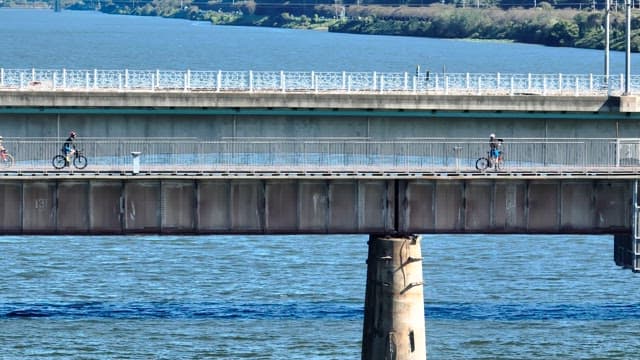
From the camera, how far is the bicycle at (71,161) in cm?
7012

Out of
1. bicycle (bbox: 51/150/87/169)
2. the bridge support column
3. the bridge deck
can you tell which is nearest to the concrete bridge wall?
bicycle (bbox: 51/150/87/169)

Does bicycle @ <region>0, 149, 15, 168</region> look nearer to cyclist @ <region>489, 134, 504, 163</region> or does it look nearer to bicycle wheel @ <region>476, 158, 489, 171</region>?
bicycle wheel @ <region>476, 158, 489, 171</region>

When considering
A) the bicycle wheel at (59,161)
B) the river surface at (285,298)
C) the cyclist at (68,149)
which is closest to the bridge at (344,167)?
the bicycle wheel at (59,161)

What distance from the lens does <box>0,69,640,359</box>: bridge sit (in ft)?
217

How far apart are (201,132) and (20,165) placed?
9387 millimetres

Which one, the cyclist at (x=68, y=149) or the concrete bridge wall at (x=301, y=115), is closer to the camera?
the cyclist at (x=68, y=149)

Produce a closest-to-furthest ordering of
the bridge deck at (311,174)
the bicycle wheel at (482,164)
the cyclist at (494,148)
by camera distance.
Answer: the bridge deck at (311,174) → the bicycle wheel at (482,164) → the cyclist at (494,148)

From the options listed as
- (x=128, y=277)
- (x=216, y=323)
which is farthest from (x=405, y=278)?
(x=128, y=277)

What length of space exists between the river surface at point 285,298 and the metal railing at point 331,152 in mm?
6180

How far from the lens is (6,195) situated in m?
66.1

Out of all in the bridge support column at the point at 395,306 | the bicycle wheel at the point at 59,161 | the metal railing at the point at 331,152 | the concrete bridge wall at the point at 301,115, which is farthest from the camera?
the concrete bridge wall at the point at 301,115

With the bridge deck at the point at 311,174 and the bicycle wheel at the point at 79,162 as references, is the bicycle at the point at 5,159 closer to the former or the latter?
the bicycle wheel at the point at 79,162

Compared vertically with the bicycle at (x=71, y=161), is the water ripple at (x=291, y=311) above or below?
below

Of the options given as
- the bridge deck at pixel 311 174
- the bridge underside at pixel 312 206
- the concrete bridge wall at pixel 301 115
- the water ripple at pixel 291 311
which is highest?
the concrete bridge wall at pixel 301 115
